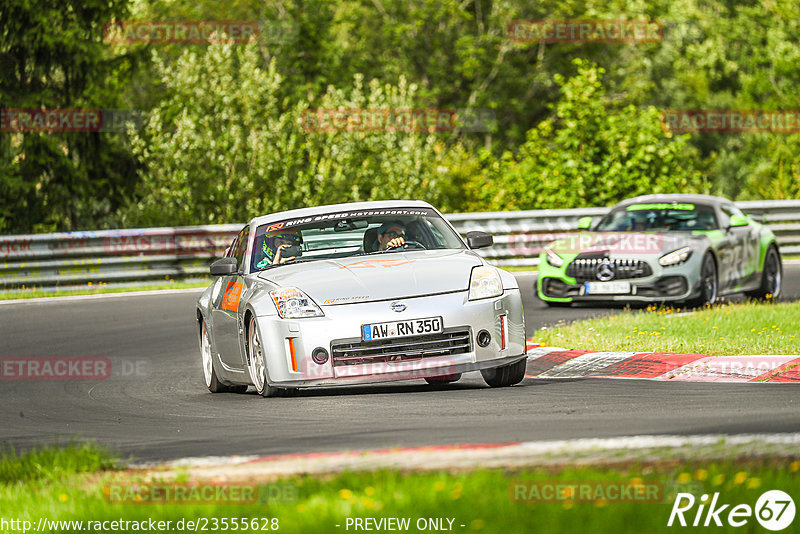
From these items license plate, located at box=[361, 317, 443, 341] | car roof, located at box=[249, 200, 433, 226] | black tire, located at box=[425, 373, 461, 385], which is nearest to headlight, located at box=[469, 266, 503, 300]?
license plate, located at box=[361, 317, 443, 341]

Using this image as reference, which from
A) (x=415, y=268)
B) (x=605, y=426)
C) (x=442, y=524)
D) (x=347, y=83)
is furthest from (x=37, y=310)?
(x=347, y=83)

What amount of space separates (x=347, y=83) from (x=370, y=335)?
4354cm

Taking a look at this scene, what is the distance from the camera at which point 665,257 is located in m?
15.7

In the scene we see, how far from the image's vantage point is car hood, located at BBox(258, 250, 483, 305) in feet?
30.2

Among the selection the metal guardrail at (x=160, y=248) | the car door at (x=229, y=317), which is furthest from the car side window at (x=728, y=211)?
the car door at (x=229, y=317)

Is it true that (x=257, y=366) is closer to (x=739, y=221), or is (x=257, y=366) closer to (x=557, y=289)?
(x=557, y=289)

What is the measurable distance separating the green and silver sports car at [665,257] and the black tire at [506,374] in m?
6.19

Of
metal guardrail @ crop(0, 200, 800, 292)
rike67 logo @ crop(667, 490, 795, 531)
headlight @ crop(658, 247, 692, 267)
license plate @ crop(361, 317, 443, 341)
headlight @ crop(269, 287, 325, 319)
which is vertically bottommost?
metal guardrail @ crop(0, 200, 800, 292)

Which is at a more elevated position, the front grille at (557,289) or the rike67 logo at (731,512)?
the rike67 logo at (731,512)

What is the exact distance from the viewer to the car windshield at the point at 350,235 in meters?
10.5

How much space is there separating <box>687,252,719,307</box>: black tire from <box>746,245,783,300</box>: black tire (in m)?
1.36

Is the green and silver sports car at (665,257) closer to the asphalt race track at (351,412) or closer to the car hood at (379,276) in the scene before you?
the asphalt race track at (351,412)

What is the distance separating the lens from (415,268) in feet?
31.2

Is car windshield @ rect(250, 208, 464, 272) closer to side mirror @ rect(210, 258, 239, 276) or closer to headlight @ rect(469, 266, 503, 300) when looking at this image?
side mirror @ rect(210, 258, 239, 276)
